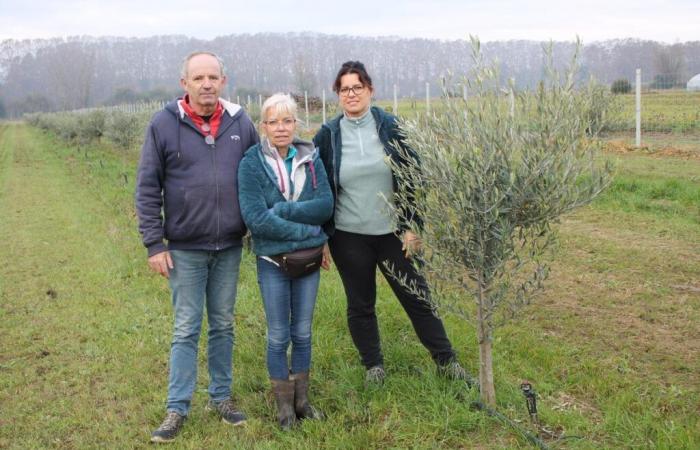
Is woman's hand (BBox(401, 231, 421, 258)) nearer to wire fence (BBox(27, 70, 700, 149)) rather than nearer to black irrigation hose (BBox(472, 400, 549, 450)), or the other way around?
black irrigation hose (BBox(472, 400, 549, 450))

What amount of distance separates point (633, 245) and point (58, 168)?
22122 millimetres

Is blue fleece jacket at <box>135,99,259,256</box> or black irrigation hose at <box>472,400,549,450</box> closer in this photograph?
black irrigation hose at <box>472,400,549,450</box>

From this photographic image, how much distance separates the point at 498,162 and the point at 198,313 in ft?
6.75

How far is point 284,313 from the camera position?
3836 mm

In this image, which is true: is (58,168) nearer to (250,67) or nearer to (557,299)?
(557,299)

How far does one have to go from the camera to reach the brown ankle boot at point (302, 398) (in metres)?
3.99

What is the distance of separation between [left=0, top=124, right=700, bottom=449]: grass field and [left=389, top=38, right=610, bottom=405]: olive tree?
0.44 meters

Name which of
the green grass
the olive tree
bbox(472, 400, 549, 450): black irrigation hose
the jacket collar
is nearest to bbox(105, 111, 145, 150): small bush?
the green grass

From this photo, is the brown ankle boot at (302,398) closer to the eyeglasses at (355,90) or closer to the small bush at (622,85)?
the eyeglasses at (355,90)

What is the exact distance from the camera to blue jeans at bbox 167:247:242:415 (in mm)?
3838

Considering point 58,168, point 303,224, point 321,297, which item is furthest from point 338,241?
point 58,168

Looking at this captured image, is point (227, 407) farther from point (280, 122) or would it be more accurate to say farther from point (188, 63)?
point (188, 63)

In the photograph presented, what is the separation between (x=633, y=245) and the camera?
8055 mm

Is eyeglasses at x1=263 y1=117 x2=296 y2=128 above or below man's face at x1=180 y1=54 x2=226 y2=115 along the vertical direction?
below
